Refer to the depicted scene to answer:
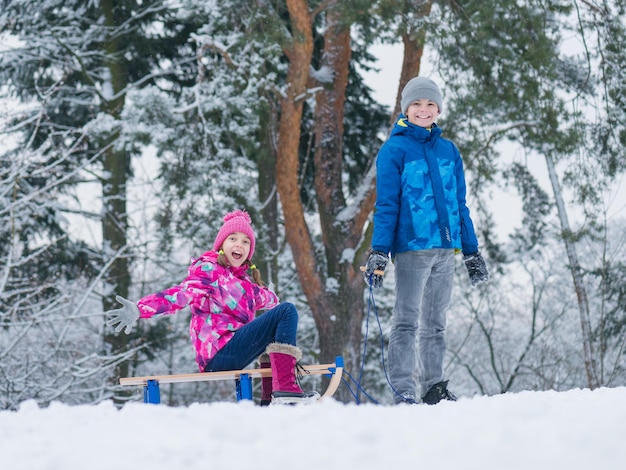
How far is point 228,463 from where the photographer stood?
1755 millimetres

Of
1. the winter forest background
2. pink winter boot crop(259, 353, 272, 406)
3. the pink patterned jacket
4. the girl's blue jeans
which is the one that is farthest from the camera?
the winter forest background

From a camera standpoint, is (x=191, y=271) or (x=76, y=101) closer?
(x=191, y=271)

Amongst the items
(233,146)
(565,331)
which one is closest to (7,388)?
(233,146)

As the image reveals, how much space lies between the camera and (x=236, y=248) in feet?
13.8

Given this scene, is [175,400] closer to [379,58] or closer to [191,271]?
[379,58]

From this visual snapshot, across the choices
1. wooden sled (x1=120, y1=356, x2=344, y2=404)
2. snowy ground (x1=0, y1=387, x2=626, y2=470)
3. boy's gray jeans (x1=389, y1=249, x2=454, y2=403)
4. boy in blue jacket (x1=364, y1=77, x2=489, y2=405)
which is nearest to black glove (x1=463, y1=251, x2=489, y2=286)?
boy in blue jacket (x1=364, y1=77, x2=489, y2=405)

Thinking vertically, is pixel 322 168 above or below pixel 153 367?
above

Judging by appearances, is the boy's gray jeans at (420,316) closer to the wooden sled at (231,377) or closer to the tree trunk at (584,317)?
the wooden sled at (231,377)

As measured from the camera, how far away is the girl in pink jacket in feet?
12.3

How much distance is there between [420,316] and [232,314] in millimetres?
969

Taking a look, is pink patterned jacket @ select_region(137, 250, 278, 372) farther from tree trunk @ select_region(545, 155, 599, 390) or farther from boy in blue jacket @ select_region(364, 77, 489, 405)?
tree trunk @ select_region(545, 155, 599, 390)

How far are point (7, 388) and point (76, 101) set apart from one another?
16.4 feet

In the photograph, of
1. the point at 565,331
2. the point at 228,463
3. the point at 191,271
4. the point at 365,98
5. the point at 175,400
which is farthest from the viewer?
the point at 565,331

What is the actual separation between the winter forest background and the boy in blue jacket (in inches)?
115
